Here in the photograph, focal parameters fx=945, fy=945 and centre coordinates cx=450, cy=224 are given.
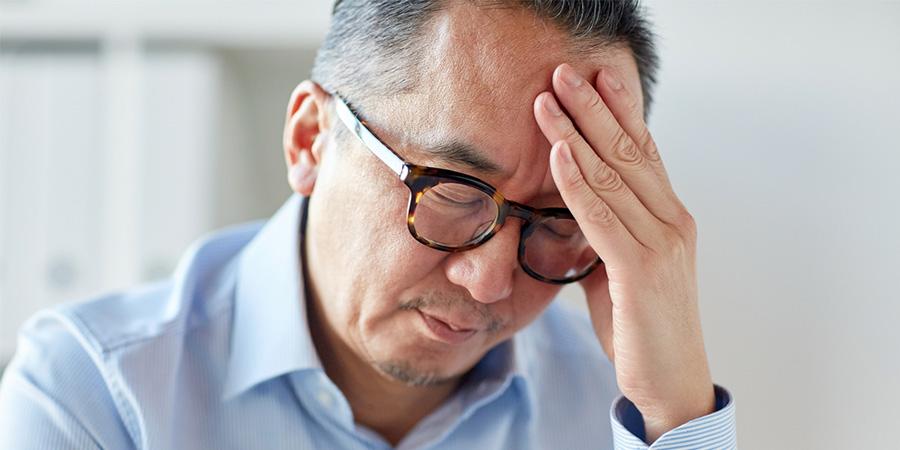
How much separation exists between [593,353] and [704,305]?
568 mm

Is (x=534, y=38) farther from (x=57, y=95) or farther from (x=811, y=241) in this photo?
(x=57, y=95)

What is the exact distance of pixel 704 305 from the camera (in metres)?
2.00

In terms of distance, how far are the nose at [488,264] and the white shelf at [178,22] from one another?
1121mm

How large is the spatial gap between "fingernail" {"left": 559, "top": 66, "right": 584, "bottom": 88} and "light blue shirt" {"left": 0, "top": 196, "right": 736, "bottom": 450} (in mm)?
458

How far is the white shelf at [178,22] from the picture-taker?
2.11 m

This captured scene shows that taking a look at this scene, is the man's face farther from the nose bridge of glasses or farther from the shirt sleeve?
the shirt sleeve

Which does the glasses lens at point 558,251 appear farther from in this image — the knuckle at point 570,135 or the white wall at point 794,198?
the white wall at point 794,198

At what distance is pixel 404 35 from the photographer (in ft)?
3.71

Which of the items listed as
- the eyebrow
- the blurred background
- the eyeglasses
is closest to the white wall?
the blurred background

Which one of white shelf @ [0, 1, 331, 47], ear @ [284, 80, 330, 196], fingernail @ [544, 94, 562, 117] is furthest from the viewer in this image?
white shelf @ [0, 1, 331, 47]

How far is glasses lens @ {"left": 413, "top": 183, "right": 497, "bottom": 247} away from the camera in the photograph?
1.08 meters

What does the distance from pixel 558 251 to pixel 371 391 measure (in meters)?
0.39

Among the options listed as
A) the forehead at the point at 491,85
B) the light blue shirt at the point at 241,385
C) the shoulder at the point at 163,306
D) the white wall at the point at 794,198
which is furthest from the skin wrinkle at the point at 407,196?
the white wall at the point at 794,198

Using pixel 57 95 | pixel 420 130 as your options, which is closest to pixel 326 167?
pixel 420 130
